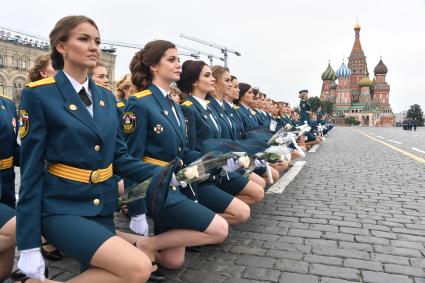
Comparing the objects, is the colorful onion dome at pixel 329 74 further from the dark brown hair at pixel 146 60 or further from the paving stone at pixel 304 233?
the dark brown hair at pixel 146 60

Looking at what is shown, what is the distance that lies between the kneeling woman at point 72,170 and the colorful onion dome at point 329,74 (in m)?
140

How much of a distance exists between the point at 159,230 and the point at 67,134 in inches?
61.9

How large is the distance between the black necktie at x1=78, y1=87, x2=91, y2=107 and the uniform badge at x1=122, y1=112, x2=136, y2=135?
2.66 feet

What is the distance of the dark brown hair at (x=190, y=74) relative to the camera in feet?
16.6

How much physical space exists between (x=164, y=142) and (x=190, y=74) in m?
1.49

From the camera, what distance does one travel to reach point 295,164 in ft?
40.9

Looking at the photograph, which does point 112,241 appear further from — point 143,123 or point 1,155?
point 1,155

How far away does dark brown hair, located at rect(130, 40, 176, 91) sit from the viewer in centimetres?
410

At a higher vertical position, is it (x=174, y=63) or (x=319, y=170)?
(x=174, y=63)

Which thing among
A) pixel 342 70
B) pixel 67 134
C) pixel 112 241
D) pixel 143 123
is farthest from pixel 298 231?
pixel 342 70

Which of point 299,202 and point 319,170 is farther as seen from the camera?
point 319,170

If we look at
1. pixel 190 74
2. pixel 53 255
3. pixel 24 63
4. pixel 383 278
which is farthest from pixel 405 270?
pixel 24 63

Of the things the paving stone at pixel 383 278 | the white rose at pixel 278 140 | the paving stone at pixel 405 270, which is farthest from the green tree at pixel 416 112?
the paving stone at pixel 383 278

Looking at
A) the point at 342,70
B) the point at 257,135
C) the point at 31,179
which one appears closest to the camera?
the point at 31,179
